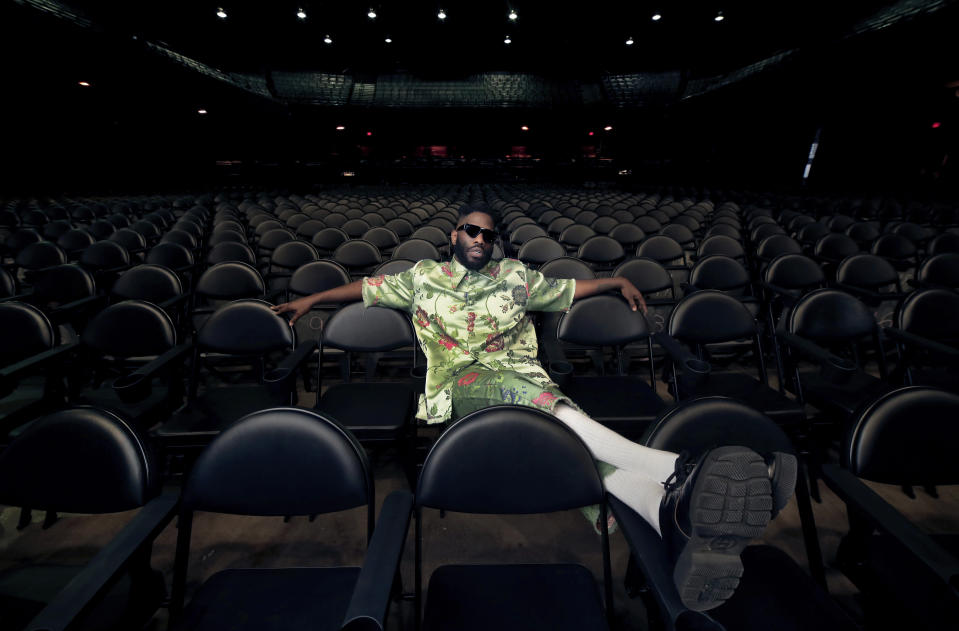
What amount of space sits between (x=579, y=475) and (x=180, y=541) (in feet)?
4.09

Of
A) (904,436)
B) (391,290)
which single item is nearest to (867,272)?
(904,436)

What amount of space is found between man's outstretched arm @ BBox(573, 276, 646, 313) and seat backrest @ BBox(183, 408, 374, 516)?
1.67 metres

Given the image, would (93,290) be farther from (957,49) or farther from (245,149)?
(245,149)

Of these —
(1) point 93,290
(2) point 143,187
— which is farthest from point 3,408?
(2) point 143,187

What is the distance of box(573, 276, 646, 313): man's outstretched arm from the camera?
2516 millimetres

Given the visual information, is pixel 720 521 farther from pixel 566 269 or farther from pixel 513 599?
pixel 566 269

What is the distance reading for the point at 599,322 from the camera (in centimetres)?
272

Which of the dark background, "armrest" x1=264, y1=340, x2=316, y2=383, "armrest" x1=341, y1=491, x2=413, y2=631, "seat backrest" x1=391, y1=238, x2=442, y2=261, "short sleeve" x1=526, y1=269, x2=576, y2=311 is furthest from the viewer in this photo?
the dark background

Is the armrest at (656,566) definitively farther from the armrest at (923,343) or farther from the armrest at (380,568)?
the armrest at (923,343)

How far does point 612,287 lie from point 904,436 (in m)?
1.43

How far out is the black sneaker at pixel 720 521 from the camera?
3.21 feet

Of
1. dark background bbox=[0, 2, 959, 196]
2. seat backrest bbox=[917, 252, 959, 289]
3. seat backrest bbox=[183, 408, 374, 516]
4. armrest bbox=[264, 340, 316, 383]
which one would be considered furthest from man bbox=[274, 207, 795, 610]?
dark background bbox=[0, 2, 959, 196]

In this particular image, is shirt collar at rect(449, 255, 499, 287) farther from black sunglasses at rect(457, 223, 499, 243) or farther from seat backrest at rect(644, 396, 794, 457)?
seat backrest at rect(644, 396, 794, 457)

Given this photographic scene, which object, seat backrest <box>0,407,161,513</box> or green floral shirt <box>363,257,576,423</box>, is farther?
green floral shirt <box>363,257,576,423</box>
